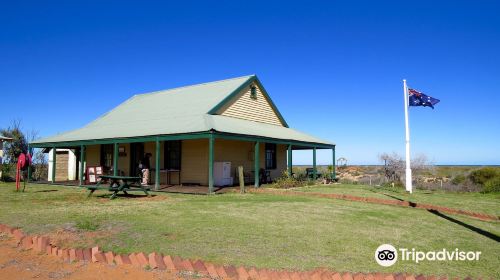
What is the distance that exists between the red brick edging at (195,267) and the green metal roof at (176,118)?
9.43m

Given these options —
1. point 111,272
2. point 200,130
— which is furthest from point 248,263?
point 200,130

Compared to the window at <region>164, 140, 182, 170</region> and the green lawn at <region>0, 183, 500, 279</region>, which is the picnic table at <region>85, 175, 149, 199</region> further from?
the window at <region>164, 140, 182, 170</region>

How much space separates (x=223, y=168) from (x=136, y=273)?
13.4 meters

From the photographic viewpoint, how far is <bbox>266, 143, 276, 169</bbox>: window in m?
22.8

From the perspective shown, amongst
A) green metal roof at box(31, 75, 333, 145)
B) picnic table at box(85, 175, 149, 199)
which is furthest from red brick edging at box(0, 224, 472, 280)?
green metal roof at box(31, 75, 333, 145)

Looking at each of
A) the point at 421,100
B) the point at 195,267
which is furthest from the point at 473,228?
the point at 421,100

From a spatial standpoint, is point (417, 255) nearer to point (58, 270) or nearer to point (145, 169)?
point (58, 270)

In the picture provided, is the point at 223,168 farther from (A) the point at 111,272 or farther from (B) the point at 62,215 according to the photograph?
(A) the point at 111,272

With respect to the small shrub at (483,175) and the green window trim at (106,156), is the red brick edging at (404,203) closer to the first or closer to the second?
the green window trim at (106,156)

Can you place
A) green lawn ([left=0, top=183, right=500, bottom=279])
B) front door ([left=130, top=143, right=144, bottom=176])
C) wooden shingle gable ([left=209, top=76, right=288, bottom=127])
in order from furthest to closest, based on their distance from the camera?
front door ([left=130, top=143, right=144, bottom=176]) → wooden shingle gable ([left=209, top=76, right=288, bottom=127]) → green lawn ([left=0, top=183, right=500, bottom=279])

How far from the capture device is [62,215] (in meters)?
8.90

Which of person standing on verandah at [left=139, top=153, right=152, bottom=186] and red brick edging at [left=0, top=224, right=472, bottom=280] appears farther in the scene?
person standing on verandah at [left=139, top=153, right=152, bottom=186]

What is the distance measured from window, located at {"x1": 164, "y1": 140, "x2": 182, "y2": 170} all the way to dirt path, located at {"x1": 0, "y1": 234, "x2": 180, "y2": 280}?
13.5 metres

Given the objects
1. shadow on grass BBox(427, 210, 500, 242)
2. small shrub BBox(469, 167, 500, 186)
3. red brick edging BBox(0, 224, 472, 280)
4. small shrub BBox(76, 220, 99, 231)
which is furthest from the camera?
small shrub BBox(469, 167, 500, 186)
